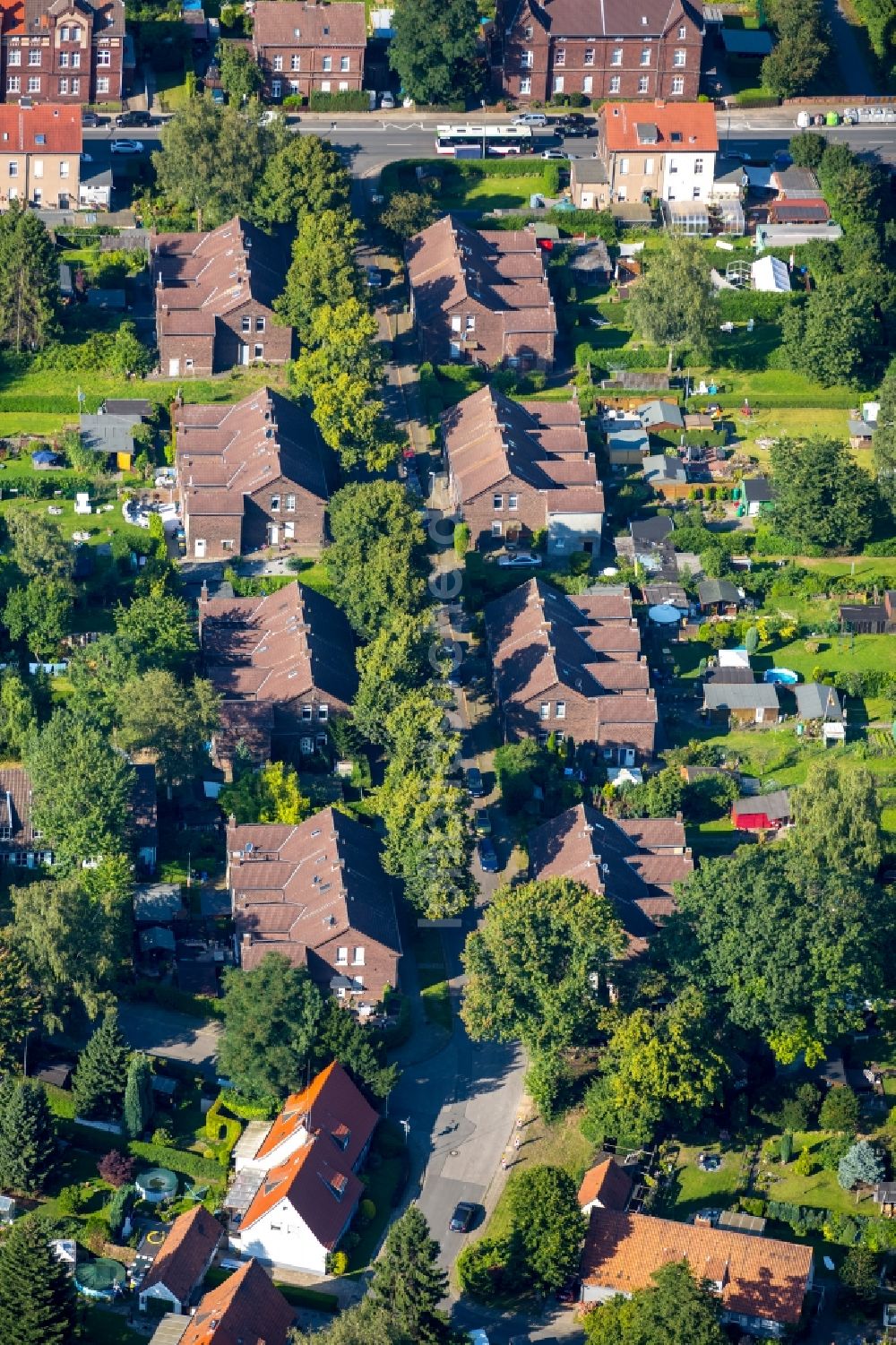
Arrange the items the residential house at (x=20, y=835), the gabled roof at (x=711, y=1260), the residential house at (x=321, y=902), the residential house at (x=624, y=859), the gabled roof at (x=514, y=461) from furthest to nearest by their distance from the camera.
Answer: the gabled roof at (x=514, y=461) < the residential house at (x=20, y=835) < the residential house at (x=624, y=859) < the residential house at (x=321, y=902) < the gabled roof at (x=711, y=1260)

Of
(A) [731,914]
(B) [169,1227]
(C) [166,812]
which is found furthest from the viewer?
(C) [166,812]

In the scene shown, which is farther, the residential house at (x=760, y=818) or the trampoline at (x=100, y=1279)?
the residential house at (x=760, y=818)

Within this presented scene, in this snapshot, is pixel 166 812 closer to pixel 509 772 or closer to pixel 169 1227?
pixel 509 772

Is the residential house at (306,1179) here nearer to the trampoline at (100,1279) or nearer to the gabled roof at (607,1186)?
the trampoline at (100,1279)

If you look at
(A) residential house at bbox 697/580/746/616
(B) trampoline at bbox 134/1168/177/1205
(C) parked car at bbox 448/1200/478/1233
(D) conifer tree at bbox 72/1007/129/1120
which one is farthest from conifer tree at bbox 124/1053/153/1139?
(A) residential house at bbox 697/580/746/616

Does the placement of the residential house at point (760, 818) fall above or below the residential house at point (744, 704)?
below

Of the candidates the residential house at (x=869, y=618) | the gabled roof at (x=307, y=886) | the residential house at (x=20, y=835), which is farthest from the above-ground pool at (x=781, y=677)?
the residential house at (x=20, y=835)

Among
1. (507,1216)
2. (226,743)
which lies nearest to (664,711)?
(226,743)
